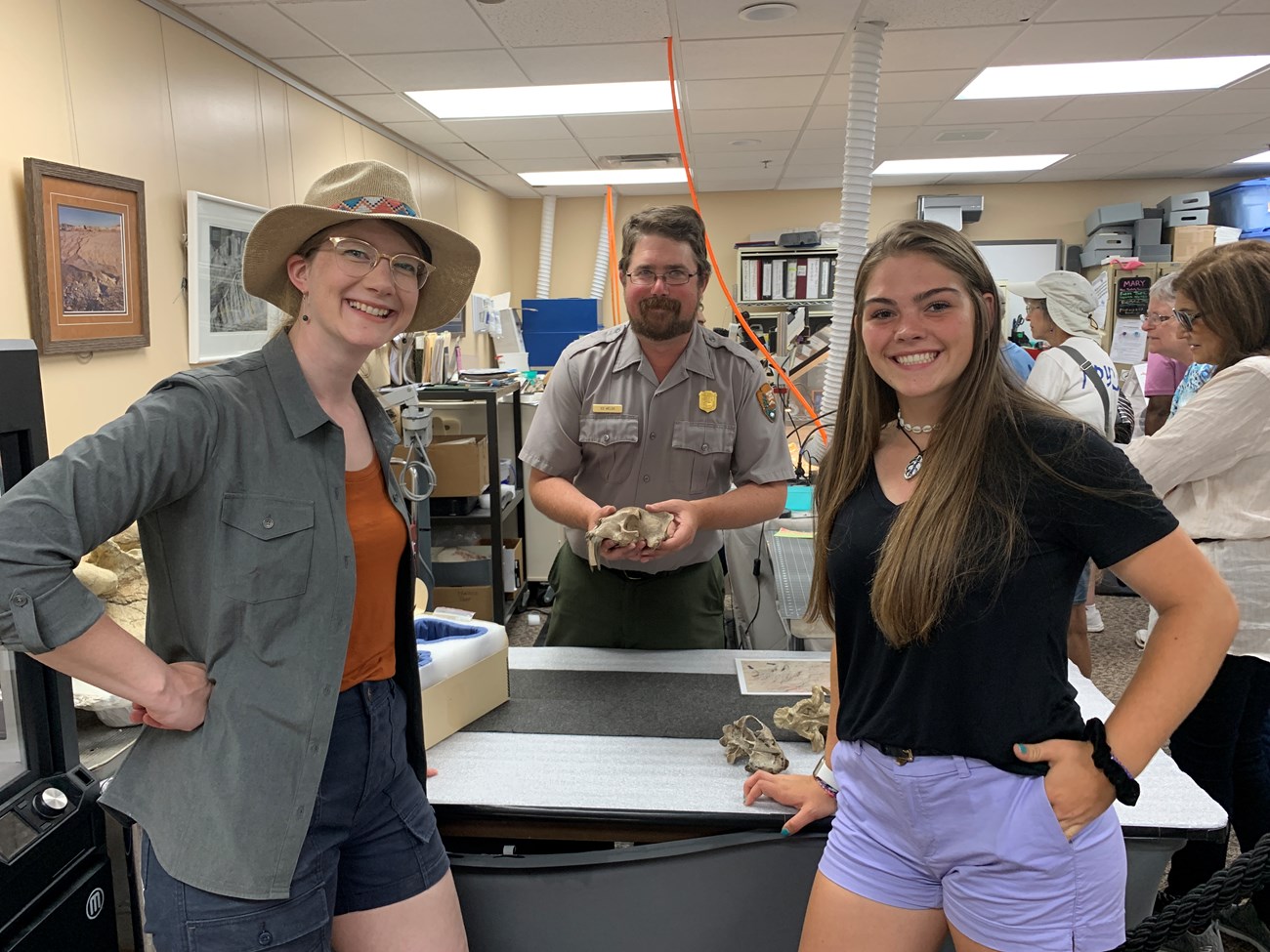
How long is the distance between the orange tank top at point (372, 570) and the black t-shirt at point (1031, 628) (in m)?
0.71

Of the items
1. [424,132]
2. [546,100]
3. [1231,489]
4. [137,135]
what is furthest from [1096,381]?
[424,132]

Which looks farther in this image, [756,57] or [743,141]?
[743,141]

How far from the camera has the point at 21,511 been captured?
2.81ft

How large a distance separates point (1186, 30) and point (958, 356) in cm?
357

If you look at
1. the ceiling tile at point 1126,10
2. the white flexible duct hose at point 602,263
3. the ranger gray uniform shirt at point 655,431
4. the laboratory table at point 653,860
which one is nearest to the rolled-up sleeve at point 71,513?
the laboratory table at point 653,860

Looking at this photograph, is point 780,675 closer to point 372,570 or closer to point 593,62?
point 372,570

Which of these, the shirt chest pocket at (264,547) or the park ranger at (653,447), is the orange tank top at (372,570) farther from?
the park ranger at (653,447)

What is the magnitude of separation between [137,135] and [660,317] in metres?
2.15

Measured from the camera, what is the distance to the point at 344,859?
Result: 47.5 inches

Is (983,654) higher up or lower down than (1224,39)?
lower down

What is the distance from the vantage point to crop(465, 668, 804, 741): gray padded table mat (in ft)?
5.51

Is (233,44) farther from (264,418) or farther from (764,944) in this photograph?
(764,944)

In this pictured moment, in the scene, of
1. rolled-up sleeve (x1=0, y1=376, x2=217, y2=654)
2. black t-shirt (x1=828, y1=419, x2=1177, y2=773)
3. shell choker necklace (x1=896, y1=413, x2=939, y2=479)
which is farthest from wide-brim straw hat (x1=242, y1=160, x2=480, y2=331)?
black t-shirt (x1=828, y1=419, x2=1177, y2=773)

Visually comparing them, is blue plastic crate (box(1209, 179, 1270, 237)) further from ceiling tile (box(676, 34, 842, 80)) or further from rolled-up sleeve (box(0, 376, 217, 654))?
rolled-up sleeve (box(0, 376, 217, 654))
